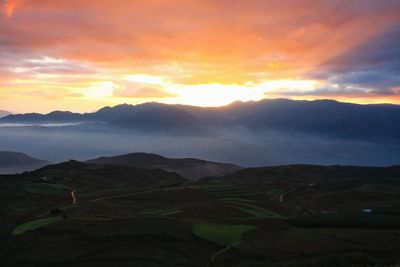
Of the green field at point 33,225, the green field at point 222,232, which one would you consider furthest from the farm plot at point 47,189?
the green field at point 222,232

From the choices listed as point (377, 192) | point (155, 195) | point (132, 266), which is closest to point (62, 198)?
point (155, 195)

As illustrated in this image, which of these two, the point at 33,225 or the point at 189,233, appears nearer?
the point at 189,233

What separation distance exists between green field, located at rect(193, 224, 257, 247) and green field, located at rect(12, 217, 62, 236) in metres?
24.9

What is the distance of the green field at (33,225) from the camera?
72.9 metres

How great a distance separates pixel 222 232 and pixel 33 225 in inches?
1253

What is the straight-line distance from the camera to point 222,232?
211ft

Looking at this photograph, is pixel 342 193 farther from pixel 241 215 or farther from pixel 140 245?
pixel 140 245

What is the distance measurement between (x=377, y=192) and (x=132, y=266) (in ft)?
327

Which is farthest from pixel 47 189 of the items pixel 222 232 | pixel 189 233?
pixel 222 232

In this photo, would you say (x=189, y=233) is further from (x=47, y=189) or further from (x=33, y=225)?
(x=47, y=189)

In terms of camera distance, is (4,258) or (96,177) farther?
(96,177)

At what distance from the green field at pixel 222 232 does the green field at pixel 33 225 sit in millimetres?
24932

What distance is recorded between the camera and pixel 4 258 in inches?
2233

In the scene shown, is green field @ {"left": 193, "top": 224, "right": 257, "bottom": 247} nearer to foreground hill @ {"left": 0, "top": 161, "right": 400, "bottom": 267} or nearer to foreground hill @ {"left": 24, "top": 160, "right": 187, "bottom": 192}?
foreground hill @ {"left": 0, "top": 161, "right": 400, "bottom": 267}
